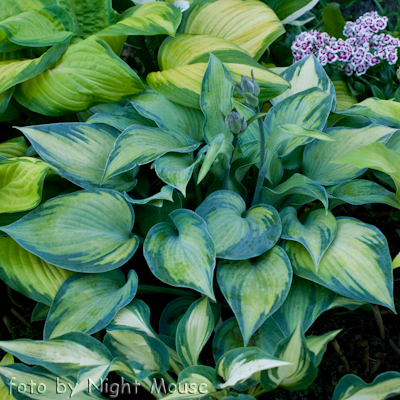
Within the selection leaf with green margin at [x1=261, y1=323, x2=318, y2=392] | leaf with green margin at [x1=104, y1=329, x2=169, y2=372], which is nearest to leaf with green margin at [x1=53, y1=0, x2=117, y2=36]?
leaf with green margin at [x1=104, y1=329, x2=169, y2=372]

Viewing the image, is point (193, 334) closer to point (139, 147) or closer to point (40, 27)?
point (139, 147)

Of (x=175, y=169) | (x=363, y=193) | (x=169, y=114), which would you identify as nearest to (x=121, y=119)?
(x=169, y=114)

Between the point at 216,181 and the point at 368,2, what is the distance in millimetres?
1374

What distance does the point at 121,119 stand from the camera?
104 cm

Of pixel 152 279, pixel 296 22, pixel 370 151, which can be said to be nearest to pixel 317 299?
pixel 370 151

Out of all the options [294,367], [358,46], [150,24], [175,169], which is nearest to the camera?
[294,367]

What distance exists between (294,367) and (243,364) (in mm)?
84

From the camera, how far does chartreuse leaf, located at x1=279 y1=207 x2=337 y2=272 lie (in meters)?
0.78

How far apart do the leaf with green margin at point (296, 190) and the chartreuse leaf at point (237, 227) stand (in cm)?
7

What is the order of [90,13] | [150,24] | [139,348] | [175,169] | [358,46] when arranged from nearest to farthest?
[139,348] → [175,169] → [150,24] → [90,13] → [358,46]

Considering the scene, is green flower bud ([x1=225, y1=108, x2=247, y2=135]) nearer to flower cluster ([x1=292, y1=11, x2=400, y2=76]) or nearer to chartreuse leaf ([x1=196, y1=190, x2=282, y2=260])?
chartreuse leaf ([x1=196, y1=190, x2=282, y2=260])

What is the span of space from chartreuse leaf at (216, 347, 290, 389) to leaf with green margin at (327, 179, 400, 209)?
41 centimetres

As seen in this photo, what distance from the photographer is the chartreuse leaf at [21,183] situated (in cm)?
83

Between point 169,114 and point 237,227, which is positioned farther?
point 169,114
